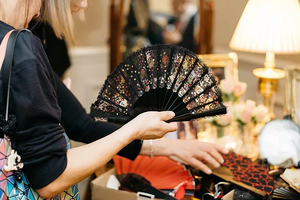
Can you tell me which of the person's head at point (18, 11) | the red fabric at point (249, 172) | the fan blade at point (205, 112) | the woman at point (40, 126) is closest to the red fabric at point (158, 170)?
the red fabric at point (249, 172)

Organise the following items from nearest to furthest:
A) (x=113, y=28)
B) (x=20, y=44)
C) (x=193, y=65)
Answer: (x=20, y=44) → (x=193, y=65) → (x=113, y=28)

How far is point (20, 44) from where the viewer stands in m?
0.64

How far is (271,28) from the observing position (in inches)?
58.3

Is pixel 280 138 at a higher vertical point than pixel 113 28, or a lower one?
lower

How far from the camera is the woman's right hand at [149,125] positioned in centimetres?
76

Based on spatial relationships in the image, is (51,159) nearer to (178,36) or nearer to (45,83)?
(45,83)

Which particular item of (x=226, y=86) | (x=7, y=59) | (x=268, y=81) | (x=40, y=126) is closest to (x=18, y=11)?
(x=7, y=59)

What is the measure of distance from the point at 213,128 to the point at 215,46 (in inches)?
62.3

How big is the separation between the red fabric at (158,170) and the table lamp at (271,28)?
2.22ft

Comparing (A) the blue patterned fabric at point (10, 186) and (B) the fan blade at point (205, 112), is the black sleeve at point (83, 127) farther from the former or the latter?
(A) the blue patterned fabric at point (10, 186)

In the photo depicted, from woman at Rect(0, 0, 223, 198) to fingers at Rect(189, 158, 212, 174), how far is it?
0.36 metres

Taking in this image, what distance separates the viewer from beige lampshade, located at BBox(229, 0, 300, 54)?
1452 millimetres

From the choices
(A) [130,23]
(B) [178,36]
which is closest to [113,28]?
(A) [130,23]

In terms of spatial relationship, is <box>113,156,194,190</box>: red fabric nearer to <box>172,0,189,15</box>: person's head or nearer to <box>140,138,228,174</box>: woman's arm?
<box>140,138,228,174</box>: woman's arm
